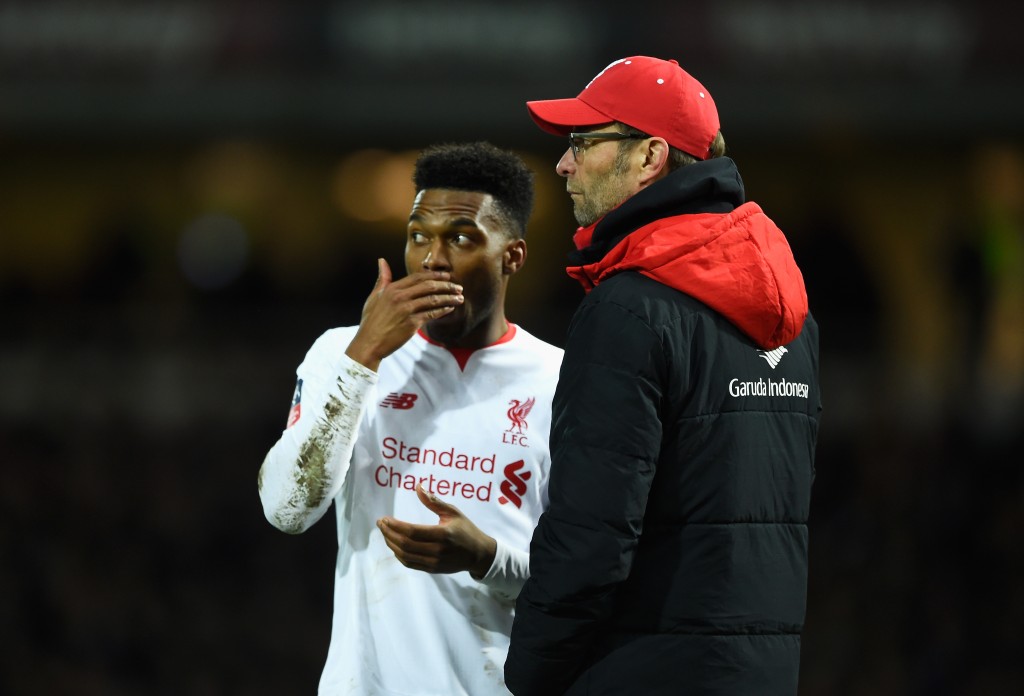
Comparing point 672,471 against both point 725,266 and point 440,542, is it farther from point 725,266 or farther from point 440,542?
point 440,542

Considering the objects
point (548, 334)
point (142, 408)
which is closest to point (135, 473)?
point (142, 408)

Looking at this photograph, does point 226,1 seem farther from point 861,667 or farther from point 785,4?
point 861,667

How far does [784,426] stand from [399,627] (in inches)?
41.1

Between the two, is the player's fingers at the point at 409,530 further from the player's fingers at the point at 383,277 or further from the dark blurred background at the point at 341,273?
the dark blurred background at the point at 341,273

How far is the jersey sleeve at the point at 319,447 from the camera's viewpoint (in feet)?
10.1

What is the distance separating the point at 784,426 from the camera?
2.81 m

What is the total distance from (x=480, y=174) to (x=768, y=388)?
1028mm

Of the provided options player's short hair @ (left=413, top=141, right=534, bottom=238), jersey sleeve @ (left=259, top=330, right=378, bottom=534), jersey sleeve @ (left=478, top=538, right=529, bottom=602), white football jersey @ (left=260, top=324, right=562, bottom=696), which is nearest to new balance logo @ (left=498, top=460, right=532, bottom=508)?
white football jersey @ (left=260, top=324, right=562, bottom=696)

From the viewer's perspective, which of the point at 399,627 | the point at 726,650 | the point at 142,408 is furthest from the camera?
the point at 142,408

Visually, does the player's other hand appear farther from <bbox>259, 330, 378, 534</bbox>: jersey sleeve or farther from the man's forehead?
the man's forehead

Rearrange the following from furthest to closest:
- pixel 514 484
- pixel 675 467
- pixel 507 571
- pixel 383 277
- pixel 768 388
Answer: pixel 514 484, pixel 383 277, pixel 507 571, pixel 768 388, pixel 675 467

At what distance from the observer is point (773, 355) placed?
2811mm

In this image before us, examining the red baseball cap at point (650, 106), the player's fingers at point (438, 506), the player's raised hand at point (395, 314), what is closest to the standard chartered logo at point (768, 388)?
the red baseball cap at point (650, 106)

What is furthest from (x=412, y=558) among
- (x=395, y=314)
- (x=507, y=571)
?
(x=395, y=314)
